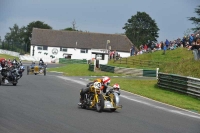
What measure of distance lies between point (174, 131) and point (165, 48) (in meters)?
41.6

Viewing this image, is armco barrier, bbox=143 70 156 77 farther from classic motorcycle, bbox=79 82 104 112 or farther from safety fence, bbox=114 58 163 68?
classic motorcycle, bbox=79 82 104 112

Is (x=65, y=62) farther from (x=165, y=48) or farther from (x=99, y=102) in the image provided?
(x=99, y=102)

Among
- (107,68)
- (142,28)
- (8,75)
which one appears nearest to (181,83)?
(8,75)

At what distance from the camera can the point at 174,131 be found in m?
11.6

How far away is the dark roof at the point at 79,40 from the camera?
331 ft

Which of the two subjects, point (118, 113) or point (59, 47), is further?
point (59, 47)

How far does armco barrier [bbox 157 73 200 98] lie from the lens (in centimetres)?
2412

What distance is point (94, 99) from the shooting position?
15.2 metres

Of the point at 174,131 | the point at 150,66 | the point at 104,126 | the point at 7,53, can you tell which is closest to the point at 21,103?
the point at 104,126

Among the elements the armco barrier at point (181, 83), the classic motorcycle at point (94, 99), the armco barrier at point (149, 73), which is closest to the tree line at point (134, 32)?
the armco barrier at point (149, 73)

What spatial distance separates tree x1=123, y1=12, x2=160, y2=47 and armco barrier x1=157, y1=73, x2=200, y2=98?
34.8 m

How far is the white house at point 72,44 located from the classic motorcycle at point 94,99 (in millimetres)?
83665

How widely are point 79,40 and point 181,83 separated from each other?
254 feet

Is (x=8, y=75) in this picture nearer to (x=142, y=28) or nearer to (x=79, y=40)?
(x=142, y=28)
